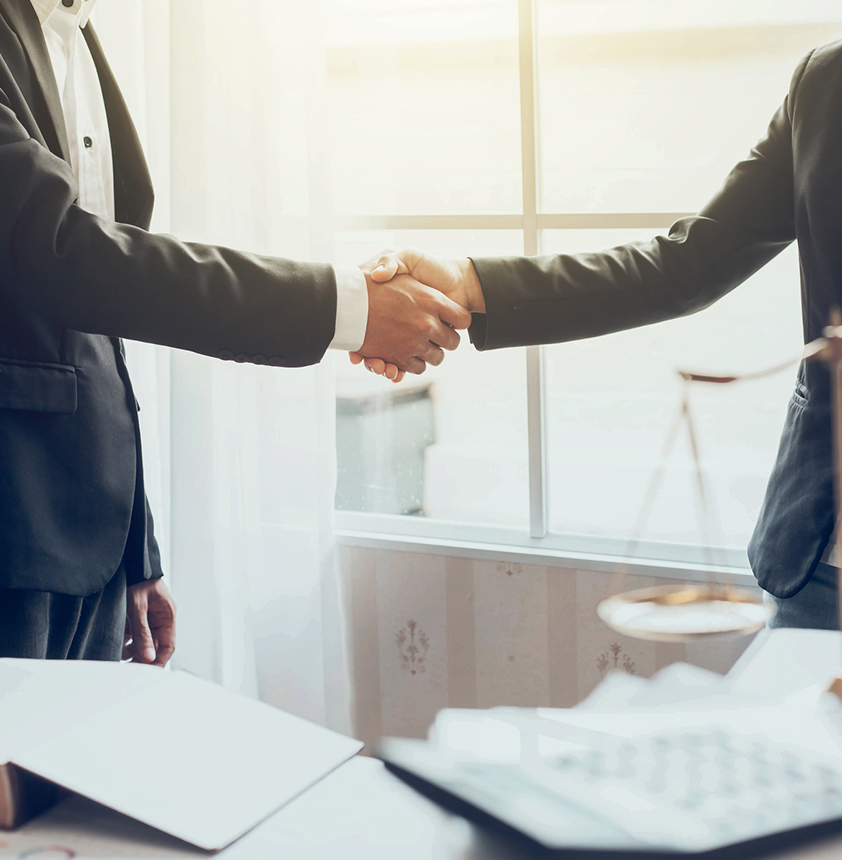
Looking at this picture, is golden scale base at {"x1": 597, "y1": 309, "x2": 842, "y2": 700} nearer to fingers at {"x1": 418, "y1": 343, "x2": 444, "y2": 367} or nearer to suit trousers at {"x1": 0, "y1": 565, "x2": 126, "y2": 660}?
fingers at {"x1": 418, "y1": 343, "x2": 444, "y2": 367}

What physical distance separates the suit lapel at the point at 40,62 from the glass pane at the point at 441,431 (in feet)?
2.76

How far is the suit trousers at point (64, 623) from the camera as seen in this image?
0.99 metres

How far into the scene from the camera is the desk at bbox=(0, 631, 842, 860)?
0.49 metres

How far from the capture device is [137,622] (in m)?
1.22

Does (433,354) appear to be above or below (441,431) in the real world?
above

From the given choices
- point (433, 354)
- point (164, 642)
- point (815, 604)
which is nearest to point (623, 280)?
point (433, 354)

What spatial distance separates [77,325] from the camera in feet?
3.19

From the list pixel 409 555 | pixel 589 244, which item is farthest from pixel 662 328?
pixel 409 555

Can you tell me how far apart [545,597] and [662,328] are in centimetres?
61

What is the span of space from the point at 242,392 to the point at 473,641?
0.75 m

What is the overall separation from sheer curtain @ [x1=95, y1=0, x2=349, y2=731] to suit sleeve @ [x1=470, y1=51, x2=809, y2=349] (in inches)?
22.0

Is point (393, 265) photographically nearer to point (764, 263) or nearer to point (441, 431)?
point (764, 263)

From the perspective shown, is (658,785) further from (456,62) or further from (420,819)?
(456,62)

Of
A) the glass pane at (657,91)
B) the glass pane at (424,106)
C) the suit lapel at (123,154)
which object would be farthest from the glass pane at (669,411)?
the suit lapel at (123,154)
